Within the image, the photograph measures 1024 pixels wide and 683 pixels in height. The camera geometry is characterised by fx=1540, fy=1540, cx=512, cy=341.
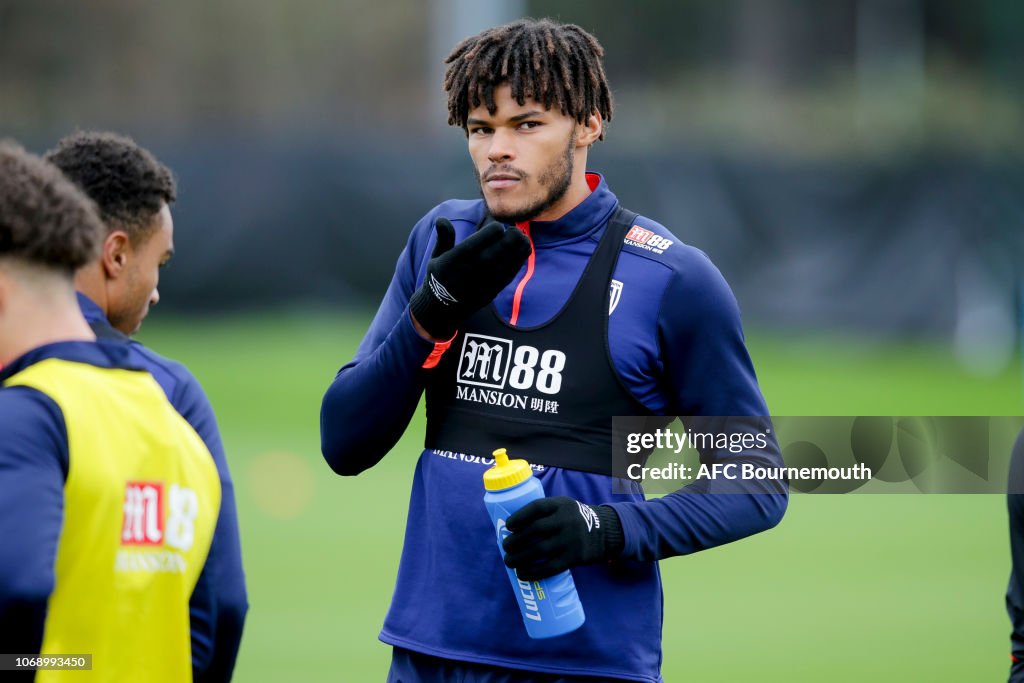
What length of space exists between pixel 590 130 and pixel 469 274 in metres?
0.70

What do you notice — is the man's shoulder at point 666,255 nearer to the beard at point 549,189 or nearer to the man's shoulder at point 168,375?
the beard at point 549,189

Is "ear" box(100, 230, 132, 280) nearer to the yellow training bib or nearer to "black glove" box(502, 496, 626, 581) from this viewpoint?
the yellow training bib

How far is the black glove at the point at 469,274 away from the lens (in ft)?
12.3

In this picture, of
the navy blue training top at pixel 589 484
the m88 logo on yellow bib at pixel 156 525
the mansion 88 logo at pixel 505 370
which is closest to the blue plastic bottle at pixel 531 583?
the navy blue training top at pixel 589 484

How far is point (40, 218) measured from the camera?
121 inches

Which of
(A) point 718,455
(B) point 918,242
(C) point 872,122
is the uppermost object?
(C) point 872,122

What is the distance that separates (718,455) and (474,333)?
71 centimetres

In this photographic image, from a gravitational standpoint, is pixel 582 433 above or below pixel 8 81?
below

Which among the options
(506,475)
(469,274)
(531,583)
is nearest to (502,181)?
(469,274)

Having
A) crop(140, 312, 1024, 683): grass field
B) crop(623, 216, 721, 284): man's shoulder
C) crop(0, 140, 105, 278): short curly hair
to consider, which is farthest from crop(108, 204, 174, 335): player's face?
crop(140, 312, 1024, 683): grass field

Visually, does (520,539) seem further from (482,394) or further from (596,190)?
(596,190)

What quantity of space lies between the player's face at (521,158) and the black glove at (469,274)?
29cm

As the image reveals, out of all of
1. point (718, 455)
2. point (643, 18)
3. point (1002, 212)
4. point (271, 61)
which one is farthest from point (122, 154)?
point (643, 18)

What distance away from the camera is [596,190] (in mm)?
4188
